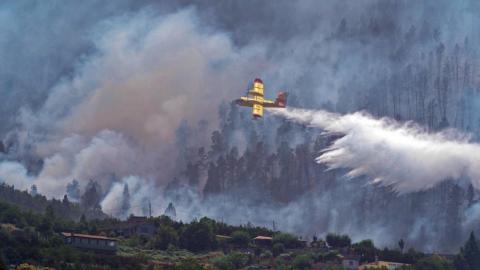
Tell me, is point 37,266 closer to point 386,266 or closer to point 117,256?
point 117,256

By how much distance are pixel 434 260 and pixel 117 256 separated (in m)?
56.3

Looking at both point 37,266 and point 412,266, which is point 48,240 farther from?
point 412,266

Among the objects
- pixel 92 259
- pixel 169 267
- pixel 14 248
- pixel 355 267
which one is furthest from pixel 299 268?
pixel 14 248

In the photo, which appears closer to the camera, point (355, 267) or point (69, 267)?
point (69, 267)

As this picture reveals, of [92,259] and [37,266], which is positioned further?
[92,259]

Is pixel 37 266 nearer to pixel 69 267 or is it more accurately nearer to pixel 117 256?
pixel 69 267

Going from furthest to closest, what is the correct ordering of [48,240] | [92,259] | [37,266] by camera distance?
[48,240], [92,259], [37,266]

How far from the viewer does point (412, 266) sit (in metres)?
197

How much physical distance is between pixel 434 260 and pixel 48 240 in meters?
69.2

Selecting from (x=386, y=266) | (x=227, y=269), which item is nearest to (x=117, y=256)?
(x=227, y=269)

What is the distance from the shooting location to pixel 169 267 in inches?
7525

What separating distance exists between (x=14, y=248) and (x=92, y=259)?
13.1 meters

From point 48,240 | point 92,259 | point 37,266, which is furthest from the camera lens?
point 48,240

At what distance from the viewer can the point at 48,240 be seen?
200 m
